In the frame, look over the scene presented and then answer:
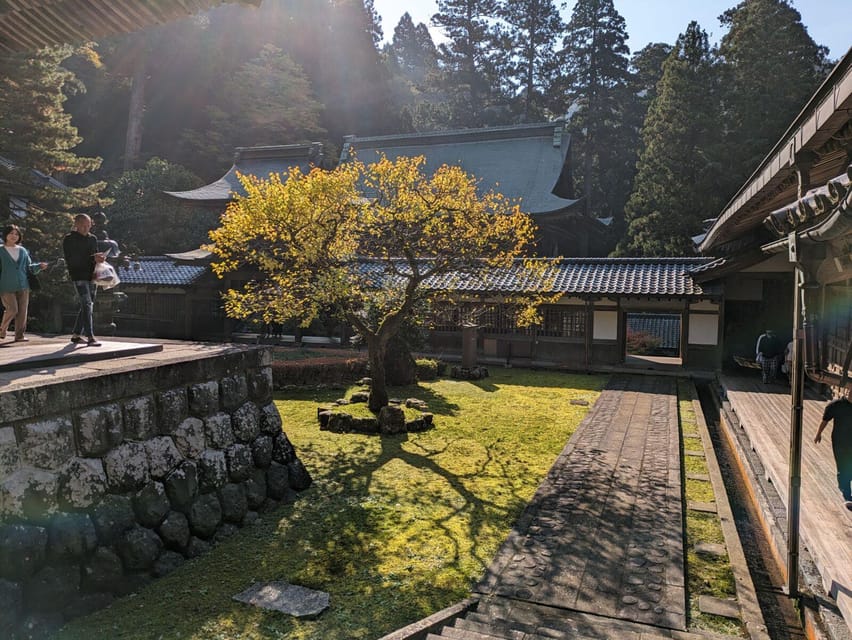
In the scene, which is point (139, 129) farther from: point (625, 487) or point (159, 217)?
point (625, 487)

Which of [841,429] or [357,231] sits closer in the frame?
[841,429]

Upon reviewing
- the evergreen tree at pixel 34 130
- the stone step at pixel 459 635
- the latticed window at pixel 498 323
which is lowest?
the stone step at pixel 459 635

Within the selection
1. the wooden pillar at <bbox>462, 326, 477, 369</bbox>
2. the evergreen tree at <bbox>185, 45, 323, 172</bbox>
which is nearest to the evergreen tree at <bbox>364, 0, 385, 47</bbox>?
the evergreen tree at <bbox>185, 45, 323, 172</bbox>

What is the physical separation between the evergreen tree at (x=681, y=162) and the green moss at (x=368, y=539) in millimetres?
18937

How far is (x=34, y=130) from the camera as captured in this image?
571 inches

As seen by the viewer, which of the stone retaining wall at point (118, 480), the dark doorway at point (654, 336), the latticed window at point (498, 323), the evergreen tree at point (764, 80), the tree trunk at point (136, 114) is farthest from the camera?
the tree trunk at point (136, 114)

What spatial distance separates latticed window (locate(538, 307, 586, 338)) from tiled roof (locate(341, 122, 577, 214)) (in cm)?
692

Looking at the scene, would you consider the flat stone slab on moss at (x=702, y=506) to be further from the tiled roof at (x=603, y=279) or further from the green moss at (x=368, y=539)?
the tiled roof at (x=603, y=279)

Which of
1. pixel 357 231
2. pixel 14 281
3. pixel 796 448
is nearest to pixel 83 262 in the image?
pixel 14 281

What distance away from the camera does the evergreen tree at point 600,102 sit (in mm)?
36344

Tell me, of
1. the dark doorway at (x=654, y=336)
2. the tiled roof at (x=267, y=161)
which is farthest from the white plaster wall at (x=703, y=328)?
the tiled roof at (x=267, y=161)

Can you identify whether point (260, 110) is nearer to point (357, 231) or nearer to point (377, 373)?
point (357, 231)

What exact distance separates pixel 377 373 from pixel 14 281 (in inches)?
212

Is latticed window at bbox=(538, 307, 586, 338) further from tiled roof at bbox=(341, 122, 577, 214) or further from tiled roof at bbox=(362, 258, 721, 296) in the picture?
tiled roof at bbox=(341, 122, 577, 214)
